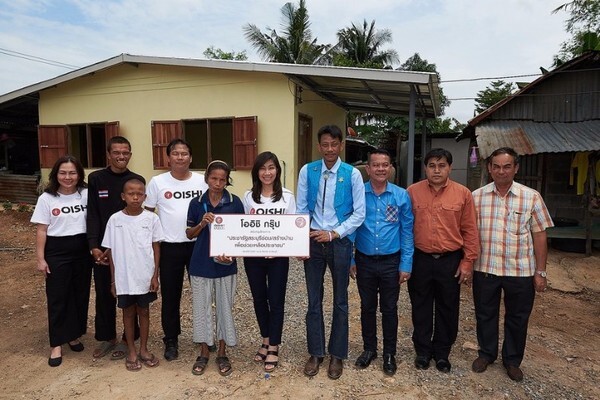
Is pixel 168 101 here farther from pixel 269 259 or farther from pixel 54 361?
pixel 269 259

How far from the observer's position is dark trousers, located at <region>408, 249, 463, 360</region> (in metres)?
2.85

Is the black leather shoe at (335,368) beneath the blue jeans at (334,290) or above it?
beneath

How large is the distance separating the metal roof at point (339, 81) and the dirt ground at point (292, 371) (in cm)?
383

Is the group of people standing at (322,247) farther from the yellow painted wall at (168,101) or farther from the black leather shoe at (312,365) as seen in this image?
the yellow painted wall at (168,101)

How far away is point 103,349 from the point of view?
332 centimetres

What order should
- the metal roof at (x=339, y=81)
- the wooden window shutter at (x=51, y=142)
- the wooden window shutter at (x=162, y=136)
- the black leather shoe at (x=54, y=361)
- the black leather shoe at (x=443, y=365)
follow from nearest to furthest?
the black leather shoe at (x=443, y=365)
the black leather shoe at (x=54, y=361)
the metal roof at (x=339, y=81)
the wooden window shutter at (x=162, y=136)
the wooden window shutter at (x=51, y=142)

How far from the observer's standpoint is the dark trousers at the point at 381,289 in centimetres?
290

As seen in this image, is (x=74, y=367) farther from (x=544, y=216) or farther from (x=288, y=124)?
(x=288, y=124)

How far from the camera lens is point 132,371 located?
303cm

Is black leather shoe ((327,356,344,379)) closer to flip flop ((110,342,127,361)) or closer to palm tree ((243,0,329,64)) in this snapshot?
flip flop ((110,342,127,361))

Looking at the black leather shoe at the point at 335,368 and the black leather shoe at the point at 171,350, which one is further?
the black leather shoe at the point at 171,350

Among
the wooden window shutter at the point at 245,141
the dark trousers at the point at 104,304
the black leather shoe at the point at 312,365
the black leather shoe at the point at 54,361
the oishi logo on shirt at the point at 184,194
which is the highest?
the wooden window shutter at the point at 245,141

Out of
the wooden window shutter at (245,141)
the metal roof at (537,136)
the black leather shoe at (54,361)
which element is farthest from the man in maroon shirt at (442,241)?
the wooden window shutter at (245,141)

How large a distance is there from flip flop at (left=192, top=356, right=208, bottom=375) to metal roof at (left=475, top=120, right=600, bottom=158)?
5.84m
